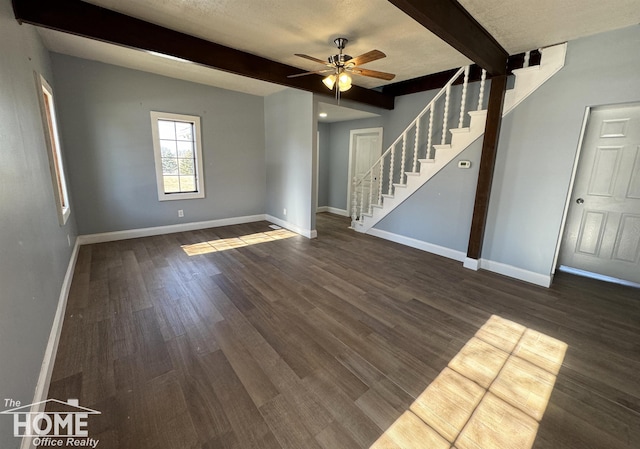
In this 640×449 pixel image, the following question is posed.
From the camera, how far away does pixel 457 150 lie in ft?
12.8

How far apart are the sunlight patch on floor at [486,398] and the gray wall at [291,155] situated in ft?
11.2

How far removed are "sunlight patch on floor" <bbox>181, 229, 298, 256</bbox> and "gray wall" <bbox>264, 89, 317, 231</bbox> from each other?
398 mm

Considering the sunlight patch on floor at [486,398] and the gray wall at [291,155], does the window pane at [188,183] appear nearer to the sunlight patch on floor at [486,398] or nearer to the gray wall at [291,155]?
the gray wall at [291,155]

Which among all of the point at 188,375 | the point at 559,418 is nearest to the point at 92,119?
the point at 188,375

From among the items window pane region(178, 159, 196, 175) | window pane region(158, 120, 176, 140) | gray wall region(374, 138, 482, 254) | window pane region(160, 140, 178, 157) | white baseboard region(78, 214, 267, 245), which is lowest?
white baseboard region(78, 214, 267, 245)

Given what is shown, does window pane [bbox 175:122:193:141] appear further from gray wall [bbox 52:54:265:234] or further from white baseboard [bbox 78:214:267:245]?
white baseboard [bbox 78:214:267:245]

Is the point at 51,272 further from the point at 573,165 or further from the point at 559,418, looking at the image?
the point at 573,165

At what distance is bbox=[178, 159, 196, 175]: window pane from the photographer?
4.95m

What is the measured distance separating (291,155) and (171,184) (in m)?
2.28

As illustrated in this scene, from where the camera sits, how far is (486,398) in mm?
1674

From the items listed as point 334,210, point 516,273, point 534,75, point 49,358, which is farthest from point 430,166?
point 49,358

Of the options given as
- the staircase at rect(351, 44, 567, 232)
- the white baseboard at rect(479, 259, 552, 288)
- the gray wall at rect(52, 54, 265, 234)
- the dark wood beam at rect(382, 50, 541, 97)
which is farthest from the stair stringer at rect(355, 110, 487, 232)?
the gray wall at rect(52, 54, 265, 234)

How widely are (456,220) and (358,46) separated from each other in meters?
2.78

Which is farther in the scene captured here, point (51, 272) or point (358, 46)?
point (358, 46)
